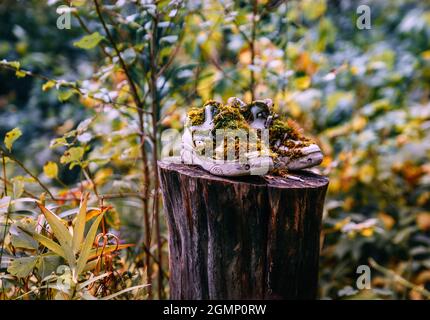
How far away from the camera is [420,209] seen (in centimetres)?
388

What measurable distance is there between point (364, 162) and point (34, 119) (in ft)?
13.6

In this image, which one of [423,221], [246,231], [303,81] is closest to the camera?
[246,231]

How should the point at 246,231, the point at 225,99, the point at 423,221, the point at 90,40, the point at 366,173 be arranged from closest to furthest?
the point at 246,231, the point at 90,40, the point at 225,99, the point at 423,221, the point at 366,173

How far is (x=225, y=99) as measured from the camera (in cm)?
311

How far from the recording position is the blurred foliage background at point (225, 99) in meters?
2.28

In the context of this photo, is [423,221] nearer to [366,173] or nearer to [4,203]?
[366,173]

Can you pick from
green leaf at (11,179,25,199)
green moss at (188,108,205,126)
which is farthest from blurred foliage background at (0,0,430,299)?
green moss at (188,108,205,126)

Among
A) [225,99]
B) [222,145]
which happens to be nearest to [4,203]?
[222,145]

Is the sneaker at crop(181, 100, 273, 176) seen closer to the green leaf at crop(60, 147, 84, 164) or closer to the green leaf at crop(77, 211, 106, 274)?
the green leaf at crop(77, 211, 106, 274)

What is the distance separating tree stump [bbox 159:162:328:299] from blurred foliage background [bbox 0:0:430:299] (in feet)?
1.56

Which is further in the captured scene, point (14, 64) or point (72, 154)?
point (72, 154)

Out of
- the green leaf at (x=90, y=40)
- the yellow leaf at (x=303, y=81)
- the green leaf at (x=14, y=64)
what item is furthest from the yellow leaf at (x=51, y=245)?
the yellow leaf at (x=303, y=81)

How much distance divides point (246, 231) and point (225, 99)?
1615mm

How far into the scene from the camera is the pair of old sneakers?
1.63 m
